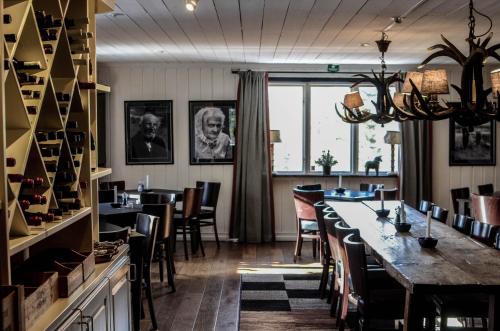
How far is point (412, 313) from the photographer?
3004 millimetres

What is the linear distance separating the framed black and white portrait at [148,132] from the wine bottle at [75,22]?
5.29 meters

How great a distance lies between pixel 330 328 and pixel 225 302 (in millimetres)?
1124

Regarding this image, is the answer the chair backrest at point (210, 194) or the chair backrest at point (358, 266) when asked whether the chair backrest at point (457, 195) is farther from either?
the chair backrest at point (358, 266)

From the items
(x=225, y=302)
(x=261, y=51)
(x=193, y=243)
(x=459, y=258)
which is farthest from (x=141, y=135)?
(x=459, y=258)

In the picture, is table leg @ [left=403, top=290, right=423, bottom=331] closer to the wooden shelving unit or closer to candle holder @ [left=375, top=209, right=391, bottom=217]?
the wooden shelving unit

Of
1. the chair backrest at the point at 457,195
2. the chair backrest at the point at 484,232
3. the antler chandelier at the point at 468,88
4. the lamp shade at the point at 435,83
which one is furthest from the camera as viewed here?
the chair backrest at the point at 457,195

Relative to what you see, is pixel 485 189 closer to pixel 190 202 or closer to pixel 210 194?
pixel 210 194

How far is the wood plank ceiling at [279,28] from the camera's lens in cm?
428

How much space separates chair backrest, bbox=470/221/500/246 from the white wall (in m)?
3.81

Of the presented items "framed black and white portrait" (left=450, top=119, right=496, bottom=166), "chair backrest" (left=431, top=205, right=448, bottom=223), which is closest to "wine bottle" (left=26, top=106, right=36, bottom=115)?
"chair backrest" (left=431, top=205, right=448, bottom=223)

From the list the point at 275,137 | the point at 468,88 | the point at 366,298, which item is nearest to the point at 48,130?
the point at 366,298

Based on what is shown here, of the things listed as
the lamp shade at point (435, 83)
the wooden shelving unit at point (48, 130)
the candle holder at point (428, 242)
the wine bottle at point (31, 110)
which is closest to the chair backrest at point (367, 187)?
the lamp shade at point (435, 83)

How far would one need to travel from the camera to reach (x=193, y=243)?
23.8ft

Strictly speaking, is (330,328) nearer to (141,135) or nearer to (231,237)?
(231,237)
